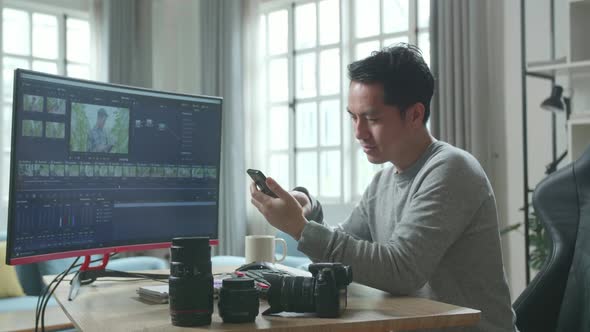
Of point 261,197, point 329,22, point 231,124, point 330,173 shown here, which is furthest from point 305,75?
point 261,197

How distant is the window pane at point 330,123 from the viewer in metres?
4.66

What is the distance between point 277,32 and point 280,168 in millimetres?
1081

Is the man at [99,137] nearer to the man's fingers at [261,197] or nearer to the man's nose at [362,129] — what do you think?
the man's fingers at [261,197]

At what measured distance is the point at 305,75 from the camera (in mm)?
4902

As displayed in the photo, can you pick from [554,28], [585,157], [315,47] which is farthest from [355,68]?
[315,47]

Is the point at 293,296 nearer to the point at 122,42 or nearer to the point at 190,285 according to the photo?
the point at 190,285

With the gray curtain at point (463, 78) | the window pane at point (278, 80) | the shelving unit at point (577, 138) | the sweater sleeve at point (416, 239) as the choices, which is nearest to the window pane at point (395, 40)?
the gray curtain at point (463, 78)

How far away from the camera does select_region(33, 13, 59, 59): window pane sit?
17.1 ft

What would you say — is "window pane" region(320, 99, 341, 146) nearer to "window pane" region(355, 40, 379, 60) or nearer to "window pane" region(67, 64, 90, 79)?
"window pane" region(355, 40, 379, 60)

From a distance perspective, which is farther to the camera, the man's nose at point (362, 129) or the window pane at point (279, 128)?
the window pane at point (279, 128)

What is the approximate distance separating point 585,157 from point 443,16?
7.58ft

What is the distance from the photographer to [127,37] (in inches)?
215

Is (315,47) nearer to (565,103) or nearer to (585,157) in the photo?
(565,103)

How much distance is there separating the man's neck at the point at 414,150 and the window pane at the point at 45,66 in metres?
4.31
